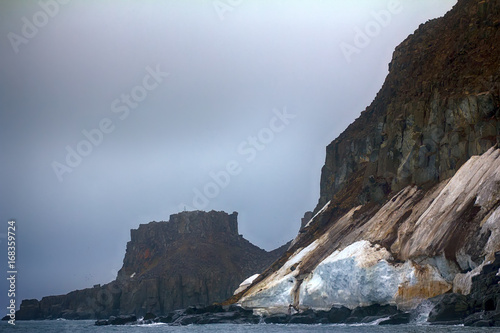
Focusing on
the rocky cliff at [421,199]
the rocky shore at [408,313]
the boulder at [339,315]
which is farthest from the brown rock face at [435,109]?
the rocky shore at [408,313]

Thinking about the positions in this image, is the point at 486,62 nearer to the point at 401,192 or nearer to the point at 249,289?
the point at 401,192

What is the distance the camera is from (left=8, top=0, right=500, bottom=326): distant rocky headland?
7606 cm

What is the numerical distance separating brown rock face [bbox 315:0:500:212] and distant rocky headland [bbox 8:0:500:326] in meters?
0.21

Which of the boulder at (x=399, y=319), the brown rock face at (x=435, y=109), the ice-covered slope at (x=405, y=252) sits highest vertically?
the brown rock face at (x=435, y=109)

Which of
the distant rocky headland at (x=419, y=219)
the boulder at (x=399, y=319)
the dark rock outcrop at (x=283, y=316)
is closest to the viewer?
the boulder at (x=399, y=319)

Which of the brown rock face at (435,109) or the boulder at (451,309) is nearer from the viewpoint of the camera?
the boulder at (451,309)

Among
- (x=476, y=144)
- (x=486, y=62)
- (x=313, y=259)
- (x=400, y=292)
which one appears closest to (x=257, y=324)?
(x=313, y=259)

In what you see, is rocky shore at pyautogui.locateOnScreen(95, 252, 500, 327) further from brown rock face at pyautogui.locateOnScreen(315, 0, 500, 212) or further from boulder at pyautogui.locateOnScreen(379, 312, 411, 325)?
brown rock face at pyautogui.locateOnScreen(315, 0, 500, 212)

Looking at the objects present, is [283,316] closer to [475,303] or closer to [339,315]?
[339,315]

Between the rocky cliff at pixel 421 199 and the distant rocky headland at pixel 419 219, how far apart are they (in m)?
0.18

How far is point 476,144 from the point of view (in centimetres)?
8950

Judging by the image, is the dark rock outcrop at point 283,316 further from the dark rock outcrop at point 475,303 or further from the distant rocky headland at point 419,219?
the dark rock outcrop at point 475,303

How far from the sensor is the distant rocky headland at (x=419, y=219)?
76.1m

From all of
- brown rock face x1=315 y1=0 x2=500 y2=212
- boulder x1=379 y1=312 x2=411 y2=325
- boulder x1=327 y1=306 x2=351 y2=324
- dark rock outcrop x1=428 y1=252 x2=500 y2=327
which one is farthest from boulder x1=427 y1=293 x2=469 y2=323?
brown rock face x1=315 y1=0 x2=500 y2=212
